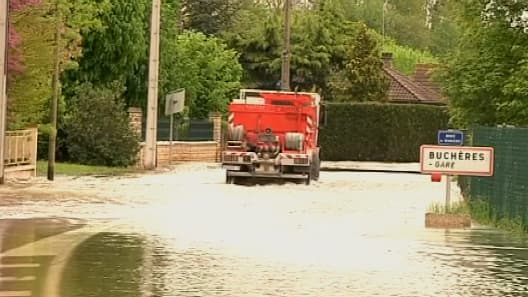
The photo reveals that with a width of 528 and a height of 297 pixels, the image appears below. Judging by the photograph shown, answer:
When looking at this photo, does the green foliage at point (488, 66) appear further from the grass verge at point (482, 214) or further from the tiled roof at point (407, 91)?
the tiled roof at point (407, 91)

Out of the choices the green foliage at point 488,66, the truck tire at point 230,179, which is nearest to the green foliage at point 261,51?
the truck tire at point 230,179

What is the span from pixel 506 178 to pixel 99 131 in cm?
2738

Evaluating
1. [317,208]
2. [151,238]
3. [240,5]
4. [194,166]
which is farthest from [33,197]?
[240,5]

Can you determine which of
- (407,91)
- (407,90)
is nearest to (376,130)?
(407,91)

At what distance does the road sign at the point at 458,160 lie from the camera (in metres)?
22.3

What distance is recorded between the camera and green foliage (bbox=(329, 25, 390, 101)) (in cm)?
6788

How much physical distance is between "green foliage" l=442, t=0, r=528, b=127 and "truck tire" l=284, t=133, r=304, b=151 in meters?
8.88

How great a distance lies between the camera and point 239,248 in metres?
17.6

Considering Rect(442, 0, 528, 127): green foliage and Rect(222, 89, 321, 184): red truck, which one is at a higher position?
Rect(442, 0, 528, 127): green foliage

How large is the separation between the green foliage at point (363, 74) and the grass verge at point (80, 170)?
79.4 feet

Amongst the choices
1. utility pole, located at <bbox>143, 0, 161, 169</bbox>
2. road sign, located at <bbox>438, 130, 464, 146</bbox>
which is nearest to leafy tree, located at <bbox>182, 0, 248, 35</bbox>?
utility pole, located at <bbox>143, 0, 161, 169</bbox>

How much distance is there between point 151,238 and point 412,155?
155 ft

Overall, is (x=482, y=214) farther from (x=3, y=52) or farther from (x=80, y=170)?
(x=80, y=170)

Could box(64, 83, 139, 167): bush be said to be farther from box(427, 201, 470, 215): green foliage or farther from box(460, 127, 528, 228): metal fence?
box(427, 201, 470, 215): green foliage
